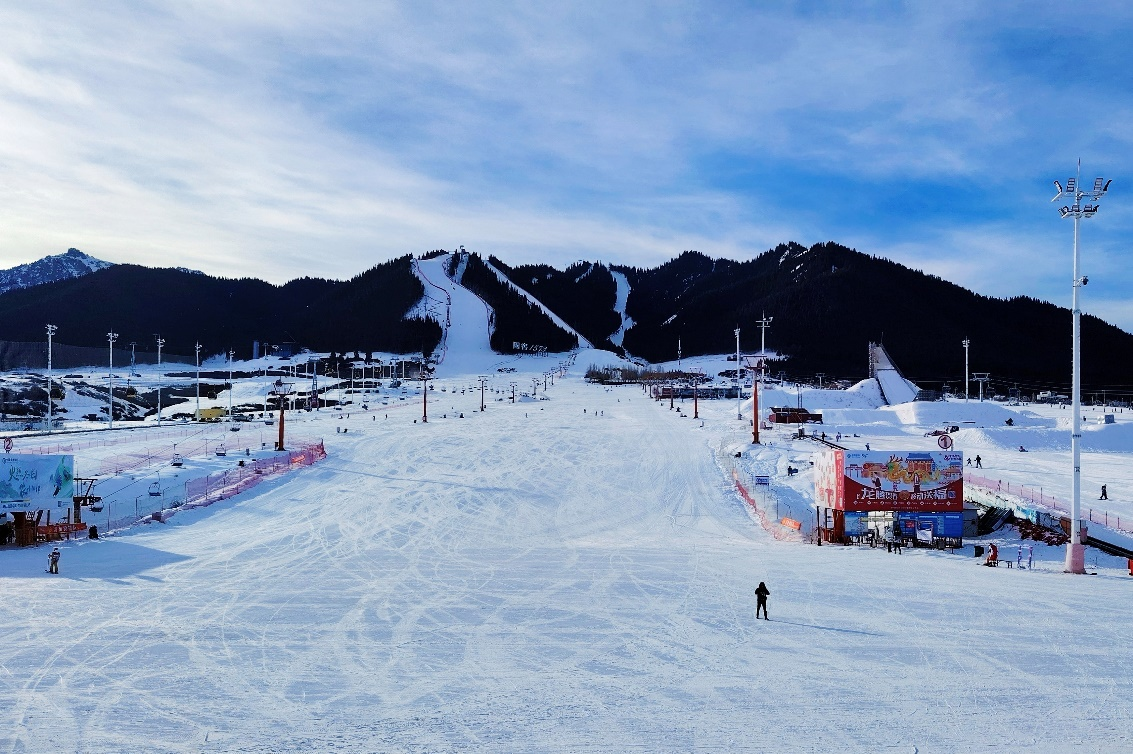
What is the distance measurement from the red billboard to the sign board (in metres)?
23.8

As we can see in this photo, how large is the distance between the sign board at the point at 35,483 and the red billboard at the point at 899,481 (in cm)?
2380

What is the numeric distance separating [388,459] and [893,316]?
170 m

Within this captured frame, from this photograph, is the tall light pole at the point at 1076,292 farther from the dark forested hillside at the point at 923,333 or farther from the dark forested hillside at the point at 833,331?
the dark forested hillside at the point at 833,331

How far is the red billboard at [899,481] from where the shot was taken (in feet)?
73.2

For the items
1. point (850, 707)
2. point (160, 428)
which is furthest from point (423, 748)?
point (160, 428)

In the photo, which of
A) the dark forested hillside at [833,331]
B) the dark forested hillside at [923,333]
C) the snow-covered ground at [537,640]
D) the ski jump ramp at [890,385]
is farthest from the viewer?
the dark forested hillside at [833,331]

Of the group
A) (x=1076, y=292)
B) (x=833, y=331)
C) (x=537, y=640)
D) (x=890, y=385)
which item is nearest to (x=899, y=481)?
(x=1076, y=292)

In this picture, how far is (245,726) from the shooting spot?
28.5ft

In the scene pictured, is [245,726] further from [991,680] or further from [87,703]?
[991,680]

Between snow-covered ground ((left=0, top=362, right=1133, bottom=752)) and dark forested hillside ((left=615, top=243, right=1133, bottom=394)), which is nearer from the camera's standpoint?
snow-covered ground ((left=0, top=362, right=1133, bottom=752))

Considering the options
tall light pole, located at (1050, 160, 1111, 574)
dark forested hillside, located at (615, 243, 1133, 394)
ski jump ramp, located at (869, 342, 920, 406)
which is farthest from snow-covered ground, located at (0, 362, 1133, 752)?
dark forested hillside, located at (615, 243, 1133, 394)

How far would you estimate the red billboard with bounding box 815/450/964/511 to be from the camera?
22312 mm

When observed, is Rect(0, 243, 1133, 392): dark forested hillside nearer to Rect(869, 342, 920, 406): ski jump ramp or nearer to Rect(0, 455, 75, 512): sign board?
Rect(869, 342, 920, 406): ski jump ramp

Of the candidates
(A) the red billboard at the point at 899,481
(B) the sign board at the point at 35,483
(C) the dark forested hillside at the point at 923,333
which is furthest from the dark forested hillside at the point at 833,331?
(B) the sign board at the point at 35,483
